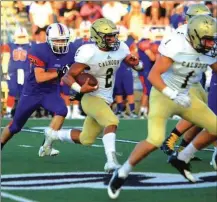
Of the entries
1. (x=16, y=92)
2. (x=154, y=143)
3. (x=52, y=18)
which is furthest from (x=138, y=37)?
(x=154, y=143)

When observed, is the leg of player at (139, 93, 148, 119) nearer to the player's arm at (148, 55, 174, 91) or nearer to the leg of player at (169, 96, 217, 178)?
the leg of player at (169, 96, 217, 178)

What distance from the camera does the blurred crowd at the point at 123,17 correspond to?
14.5 m

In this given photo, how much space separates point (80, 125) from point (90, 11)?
4.39 meters

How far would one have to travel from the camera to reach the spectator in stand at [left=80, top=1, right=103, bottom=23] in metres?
15.9

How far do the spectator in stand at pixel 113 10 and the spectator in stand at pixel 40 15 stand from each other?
0.98 meters

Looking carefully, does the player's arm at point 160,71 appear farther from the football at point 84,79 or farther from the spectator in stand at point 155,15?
the spectator in stand at point 155,15

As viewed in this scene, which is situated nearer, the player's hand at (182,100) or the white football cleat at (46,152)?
the player's hand at (182,100)

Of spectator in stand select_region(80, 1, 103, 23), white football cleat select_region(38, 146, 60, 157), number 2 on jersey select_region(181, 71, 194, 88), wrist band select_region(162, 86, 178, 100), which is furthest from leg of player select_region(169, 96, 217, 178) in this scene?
spectator in stand select_region(80, 1, 103, 23)

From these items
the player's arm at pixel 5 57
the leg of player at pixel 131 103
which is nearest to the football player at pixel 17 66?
the player's arm at pixel 5 57

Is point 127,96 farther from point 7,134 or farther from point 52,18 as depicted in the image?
point 7,134

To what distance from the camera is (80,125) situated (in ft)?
39.3

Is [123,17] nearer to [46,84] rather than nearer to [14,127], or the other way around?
[46,84]

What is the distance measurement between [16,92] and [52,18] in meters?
2.01

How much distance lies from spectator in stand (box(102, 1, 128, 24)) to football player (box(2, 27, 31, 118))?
2218mm
